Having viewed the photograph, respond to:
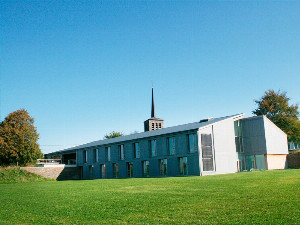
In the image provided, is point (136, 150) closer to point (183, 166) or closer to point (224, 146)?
point (183, 166)

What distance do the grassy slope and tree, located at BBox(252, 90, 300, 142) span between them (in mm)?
35978

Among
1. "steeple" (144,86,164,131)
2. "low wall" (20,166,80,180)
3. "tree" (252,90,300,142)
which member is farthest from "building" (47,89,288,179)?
"steeple" (144,86,164,131)

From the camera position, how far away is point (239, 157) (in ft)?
123

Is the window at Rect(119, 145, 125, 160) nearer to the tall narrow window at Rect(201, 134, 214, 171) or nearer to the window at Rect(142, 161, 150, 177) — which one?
the window at Rect(142, 161, 150, 177)

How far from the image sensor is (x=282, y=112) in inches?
1996

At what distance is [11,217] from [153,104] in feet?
172

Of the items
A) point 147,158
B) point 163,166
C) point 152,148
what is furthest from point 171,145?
point 147,158

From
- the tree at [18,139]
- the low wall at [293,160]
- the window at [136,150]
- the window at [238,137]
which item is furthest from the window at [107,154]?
the low wall at [293,160]

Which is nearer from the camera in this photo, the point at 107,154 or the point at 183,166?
the point at 183,166

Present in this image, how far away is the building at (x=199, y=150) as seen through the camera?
33094 mm

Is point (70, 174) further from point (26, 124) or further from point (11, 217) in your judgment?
point (11, 217)

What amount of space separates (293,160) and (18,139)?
38.4 m

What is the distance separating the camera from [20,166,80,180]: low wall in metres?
41.2

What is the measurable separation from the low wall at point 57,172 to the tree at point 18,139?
18.1ft
